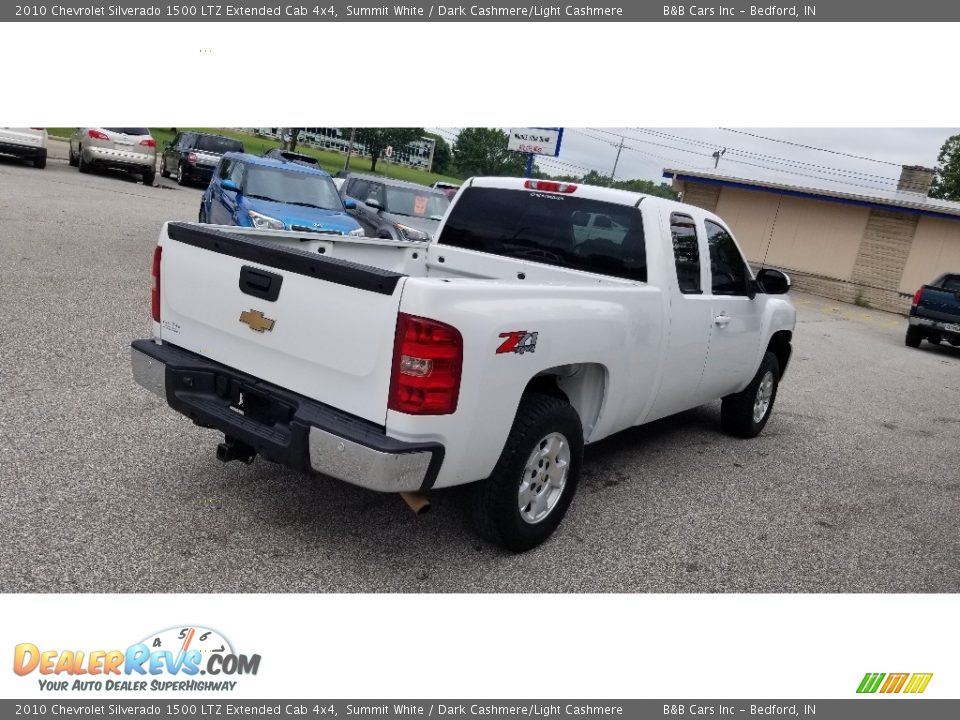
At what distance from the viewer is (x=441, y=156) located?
4631 inches

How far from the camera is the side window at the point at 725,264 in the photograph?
5.61 metres

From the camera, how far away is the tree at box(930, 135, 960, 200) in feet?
179

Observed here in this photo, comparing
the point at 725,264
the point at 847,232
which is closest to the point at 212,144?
the point at 847,232

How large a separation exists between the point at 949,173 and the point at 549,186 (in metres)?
61.3

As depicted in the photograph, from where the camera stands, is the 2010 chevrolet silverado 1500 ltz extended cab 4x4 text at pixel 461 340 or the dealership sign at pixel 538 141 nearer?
the 2010 chevrolet silverado 1500 ltz extended cab 4x4 text at pixel 461 340

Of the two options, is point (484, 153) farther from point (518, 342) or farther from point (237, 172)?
point (518, 342)

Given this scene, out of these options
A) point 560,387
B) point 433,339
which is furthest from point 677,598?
A: point 433,339

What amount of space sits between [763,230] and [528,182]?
2484 cm

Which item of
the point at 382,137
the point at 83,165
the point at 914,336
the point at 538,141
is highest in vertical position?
the point at 538,141

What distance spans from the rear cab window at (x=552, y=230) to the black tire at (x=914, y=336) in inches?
538

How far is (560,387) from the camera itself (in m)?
4.41

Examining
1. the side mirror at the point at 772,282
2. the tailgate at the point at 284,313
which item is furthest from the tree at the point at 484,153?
the tailgate at the point at 284,313

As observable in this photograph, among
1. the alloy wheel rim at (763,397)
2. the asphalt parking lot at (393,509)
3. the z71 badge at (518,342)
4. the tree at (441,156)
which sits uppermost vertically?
the z71 badge at (518,342)

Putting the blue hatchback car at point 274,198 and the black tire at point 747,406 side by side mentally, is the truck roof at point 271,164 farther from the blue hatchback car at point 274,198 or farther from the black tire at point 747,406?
the black tire at point 747,406
